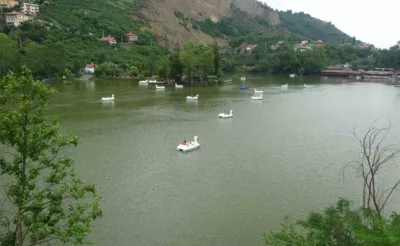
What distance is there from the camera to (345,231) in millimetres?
9961

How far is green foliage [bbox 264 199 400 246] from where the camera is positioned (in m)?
8.36

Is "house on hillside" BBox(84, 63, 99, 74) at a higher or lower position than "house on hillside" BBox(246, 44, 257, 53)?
lower

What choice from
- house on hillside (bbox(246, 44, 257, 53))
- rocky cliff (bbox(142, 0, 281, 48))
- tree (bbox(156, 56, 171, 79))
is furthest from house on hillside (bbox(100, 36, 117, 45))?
house on hillside (bbox(246, 44, 257, 53))

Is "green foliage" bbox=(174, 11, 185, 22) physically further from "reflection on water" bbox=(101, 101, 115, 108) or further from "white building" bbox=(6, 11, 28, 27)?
"reflection on water" bbox=(101, 101, 115, 108)

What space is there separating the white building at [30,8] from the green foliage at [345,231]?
9899 centimetres

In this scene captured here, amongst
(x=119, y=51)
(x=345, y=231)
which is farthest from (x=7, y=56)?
(x=345, y=231)

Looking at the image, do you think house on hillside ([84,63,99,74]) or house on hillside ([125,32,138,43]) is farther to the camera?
house on hillside ([125,32,138,43])

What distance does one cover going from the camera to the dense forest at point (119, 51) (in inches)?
2611

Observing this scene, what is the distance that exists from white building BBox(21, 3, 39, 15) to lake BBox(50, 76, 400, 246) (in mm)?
60842

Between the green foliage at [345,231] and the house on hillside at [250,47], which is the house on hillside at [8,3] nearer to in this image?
the house on hillside at [250,47]

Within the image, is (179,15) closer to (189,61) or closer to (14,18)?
(14,18)

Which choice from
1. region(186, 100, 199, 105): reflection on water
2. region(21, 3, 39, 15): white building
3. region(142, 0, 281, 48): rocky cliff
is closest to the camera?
region(186, 100, 199, 105): reflection on water

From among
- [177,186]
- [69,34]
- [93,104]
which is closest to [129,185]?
[177,186]

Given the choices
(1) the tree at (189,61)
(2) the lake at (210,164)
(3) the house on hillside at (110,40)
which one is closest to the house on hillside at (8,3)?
(3) the house on hillside at (110,40)
